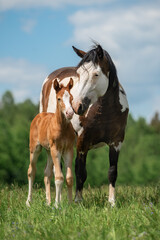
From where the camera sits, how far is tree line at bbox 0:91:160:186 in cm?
3228

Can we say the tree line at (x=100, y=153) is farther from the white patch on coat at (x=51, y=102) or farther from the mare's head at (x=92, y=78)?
the mare's head at (x=92, y=78)

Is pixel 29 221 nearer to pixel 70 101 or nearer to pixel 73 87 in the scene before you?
pixel 70 101

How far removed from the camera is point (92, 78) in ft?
17.9

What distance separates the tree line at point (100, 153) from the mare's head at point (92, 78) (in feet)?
71.1

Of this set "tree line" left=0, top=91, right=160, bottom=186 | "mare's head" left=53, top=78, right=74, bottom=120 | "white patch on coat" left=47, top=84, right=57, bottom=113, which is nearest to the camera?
"mare's head" left=53, top=78, right=74, bottom=120

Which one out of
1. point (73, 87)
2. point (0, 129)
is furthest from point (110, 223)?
point (0, 129)

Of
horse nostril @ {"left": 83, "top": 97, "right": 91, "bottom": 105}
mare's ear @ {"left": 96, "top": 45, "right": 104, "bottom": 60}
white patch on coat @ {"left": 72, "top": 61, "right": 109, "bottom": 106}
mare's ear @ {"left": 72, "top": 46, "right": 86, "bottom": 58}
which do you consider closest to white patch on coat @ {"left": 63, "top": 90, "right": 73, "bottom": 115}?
white patch on coat @ {"left": 72, "top": 61, "right": 109, "bottom": 106}

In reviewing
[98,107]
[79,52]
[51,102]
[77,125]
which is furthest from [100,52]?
[51,102]

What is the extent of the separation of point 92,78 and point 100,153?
38.4 meters

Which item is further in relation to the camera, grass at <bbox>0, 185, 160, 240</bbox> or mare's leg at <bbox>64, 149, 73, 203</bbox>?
mare's leg at <bbox>64, 149, 73, 203</bbox>

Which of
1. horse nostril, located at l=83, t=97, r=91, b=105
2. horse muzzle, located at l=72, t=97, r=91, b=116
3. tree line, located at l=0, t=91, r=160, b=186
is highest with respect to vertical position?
horse nostril, located at l=83, t=97, r=91, b=105

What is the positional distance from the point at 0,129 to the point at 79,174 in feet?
92.8

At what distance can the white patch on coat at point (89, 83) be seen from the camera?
5.36 metres

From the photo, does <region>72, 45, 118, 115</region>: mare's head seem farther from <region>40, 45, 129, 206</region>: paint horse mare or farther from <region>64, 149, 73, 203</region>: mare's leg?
<region>64, 149, 73, 203</region>: mare's leg
